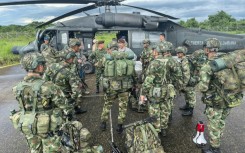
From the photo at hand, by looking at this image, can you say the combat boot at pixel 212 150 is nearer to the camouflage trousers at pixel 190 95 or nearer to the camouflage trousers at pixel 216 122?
the camouflage trousers at pixel 216 122

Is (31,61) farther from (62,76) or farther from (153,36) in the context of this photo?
(153,36)

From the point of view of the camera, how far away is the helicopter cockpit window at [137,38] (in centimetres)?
1056

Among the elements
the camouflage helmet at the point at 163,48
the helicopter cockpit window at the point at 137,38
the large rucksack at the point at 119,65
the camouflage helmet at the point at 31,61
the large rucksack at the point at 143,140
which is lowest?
the large rucksack at the point at 143,140

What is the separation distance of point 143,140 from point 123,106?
55.6 inches

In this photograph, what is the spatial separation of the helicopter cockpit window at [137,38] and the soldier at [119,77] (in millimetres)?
5414

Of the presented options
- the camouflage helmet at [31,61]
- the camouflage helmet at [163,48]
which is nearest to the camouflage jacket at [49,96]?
the camouflage helmet at [31,61]

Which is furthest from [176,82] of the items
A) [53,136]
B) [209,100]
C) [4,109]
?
[4,109]

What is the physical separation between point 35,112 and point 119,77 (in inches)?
88.3

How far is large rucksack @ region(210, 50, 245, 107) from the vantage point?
389 centimetres

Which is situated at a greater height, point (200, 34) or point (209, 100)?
point (200, 34)

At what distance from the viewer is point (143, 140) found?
4027mm

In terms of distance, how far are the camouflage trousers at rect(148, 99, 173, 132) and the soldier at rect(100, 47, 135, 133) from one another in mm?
663

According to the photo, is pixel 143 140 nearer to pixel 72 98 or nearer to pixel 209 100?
pixel 209 100

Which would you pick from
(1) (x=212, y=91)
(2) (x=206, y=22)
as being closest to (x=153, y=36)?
(1) (x=212, y=91)
